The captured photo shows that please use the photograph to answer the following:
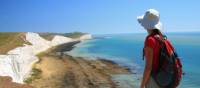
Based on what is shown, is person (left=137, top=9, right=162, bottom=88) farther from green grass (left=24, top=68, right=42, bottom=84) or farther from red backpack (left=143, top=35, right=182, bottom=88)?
green grass (left=24, top=68, right=42, bottom=84)

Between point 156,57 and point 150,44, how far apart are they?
→ 0.18 metres

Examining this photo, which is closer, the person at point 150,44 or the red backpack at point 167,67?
the red backpack at point 167,67

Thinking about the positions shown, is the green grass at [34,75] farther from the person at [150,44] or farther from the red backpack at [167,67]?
the red backpack at [167,67]

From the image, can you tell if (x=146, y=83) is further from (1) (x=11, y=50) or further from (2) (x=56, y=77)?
(1) (x=11, y=50)

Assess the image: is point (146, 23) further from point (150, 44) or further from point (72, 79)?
point (72, 79)

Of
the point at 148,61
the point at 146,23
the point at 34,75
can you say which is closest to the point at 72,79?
the point at 34,75

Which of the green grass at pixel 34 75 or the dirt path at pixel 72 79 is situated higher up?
the green grass at pixel 34 75

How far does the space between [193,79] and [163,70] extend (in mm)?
29834

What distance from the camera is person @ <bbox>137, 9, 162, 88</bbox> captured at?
4.48 metres

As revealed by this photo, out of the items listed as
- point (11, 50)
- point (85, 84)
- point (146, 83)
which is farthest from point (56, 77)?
point (146, 83)

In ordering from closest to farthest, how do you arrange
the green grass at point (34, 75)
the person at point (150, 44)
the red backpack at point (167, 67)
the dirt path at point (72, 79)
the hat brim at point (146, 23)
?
the red backpack at point (167, 67) → the person at point (150, 44) → the hat brim at point (146, 23) → the dirt path at point (72, 79) → the green grass at point (34, 75)

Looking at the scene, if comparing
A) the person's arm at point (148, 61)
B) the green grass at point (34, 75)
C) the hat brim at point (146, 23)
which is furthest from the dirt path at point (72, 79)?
the person's arm at point (148, 61)

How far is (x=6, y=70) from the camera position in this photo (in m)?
27.0

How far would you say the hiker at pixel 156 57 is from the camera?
4383 mm
